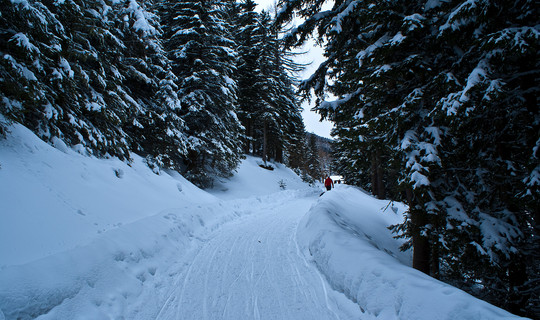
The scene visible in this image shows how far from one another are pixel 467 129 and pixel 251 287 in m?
4.87

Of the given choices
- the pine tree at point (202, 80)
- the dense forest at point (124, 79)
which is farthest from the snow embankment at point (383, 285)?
the pine tree at point (202, 80)

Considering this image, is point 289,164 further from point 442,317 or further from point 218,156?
point 442,317

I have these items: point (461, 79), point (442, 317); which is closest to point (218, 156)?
point (461, 79)

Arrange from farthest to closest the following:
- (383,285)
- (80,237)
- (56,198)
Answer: (56,198) < (80,237) < (383,285)

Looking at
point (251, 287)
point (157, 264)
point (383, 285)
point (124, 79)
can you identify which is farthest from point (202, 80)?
point (383, 285)

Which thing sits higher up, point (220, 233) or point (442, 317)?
point (442, 317)

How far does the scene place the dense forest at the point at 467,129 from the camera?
11.3ft

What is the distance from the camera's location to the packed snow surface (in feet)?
8.89

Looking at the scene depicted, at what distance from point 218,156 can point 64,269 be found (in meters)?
11.3

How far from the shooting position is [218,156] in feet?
47.2

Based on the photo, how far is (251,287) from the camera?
148 inches

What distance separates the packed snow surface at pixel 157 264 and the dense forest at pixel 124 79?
1203 mm

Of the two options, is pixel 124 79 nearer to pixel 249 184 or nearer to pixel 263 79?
pixel 249 184

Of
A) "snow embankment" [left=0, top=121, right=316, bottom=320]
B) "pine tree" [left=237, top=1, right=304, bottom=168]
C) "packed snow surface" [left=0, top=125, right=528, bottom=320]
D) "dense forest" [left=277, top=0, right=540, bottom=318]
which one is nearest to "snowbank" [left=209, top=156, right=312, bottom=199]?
"pine tree" [left=237, top=1, right=304, bottom=168]
